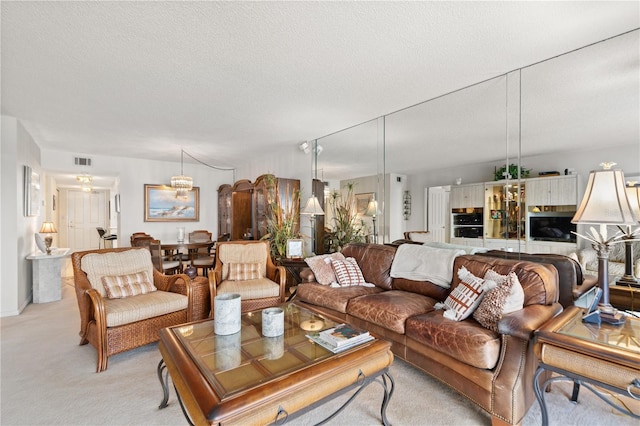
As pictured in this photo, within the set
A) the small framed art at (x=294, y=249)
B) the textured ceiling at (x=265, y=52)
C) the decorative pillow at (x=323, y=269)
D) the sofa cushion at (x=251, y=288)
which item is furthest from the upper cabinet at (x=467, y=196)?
the sofa cushion at (x=251, y=288)

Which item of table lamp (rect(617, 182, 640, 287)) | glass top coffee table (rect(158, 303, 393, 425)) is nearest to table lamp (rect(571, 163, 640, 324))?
table lamp (rect(617, 182, 640, 287))

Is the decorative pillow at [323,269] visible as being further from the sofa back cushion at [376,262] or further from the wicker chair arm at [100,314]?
the wicker chair arm at [100,314]

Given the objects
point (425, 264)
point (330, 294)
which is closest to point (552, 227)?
point (425, 264)

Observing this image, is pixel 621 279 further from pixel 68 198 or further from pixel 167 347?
pixel 68 198

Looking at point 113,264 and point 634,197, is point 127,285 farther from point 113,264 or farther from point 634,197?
point 634,197

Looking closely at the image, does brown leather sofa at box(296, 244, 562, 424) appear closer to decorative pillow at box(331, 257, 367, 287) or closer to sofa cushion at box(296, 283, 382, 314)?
sofa cushion at box(296, 283, 382, 314)

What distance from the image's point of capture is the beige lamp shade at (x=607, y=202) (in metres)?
1.68

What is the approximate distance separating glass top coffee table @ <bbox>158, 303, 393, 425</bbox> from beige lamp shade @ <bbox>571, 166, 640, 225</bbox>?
4.86ft

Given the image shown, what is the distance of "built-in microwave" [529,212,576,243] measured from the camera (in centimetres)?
252

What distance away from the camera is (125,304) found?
2514mm

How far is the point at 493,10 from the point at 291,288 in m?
4.22

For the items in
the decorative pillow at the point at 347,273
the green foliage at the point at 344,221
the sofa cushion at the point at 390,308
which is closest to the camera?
the sofa cushion at the point at 390,308

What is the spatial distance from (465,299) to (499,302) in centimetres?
26

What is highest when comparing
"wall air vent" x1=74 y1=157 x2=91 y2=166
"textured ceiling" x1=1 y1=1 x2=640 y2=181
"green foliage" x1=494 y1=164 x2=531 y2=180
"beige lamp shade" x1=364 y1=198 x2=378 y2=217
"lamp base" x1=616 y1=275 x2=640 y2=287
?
"textured ceiling" x1=1 y1=1 x2=640 y2=181
